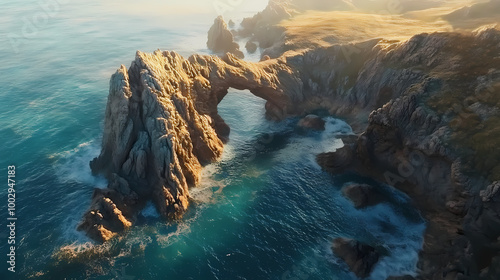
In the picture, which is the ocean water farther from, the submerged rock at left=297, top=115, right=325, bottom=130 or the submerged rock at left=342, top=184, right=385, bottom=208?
the submerged rock at left=297, top=115, right=325, bottom=130

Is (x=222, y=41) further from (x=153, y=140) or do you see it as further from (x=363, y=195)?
(x=363, y=195)

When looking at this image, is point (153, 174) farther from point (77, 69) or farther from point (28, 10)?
point (28, 10)

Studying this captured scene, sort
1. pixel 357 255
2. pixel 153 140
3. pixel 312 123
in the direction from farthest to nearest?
1. pixel 312 123
2. pixel 153 140
3. pixel 357 255

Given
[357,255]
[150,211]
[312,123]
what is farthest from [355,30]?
[150,211]

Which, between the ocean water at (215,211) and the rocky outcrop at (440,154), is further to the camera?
the ocean water at (215,211)

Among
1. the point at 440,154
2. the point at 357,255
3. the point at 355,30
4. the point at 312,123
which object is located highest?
the point at 355,30

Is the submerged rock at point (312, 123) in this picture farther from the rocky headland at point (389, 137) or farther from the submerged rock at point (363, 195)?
the submerged rock at point (363, 195)

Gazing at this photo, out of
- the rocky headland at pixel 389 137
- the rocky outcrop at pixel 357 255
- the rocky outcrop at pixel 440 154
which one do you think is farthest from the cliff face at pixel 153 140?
the rocky outcrop at pixel 440 154
